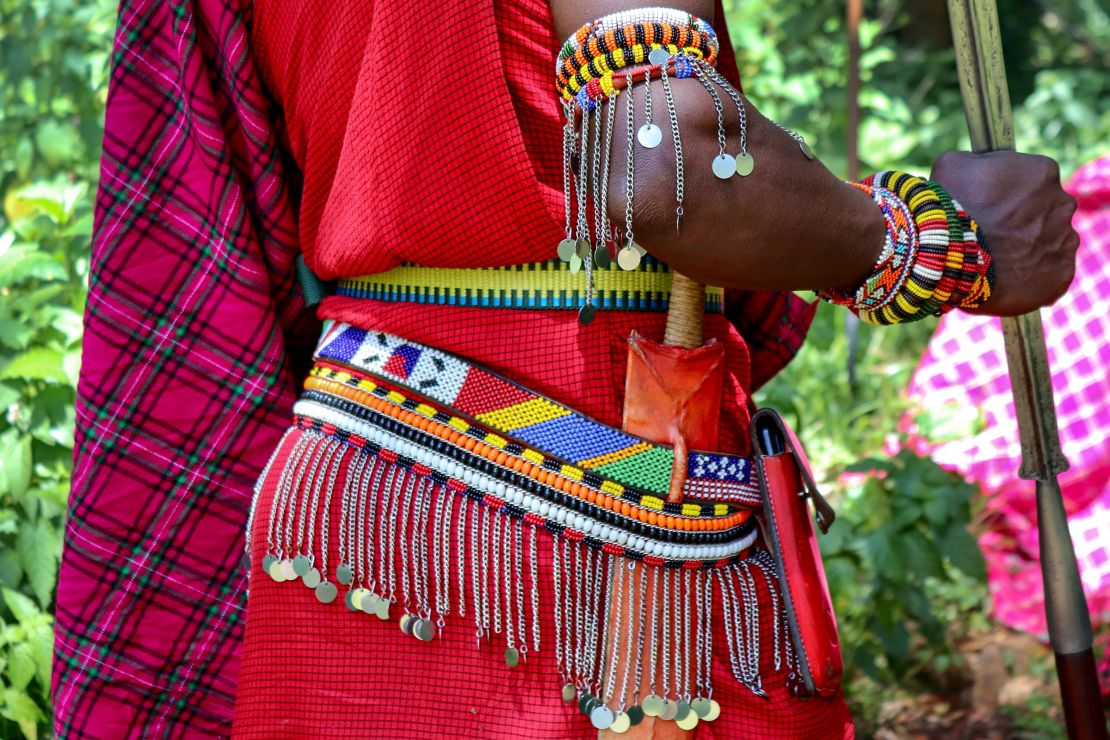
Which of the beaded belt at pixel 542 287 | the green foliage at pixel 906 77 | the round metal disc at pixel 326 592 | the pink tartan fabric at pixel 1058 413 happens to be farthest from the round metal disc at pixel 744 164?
the green foliage at pixel 906 77

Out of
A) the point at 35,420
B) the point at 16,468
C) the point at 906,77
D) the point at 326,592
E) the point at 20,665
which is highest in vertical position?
the point at 906,77

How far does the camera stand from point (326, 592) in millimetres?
1345

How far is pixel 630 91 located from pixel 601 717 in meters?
0.65

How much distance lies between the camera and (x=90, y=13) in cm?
378

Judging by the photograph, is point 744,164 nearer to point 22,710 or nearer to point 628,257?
point 628,257

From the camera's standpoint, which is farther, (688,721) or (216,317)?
(216,317)

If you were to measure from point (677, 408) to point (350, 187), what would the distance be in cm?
44

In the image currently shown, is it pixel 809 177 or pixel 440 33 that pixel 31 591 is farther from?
pixel 809 177

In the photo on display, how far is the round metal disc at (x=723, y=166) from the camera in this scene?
1077mm

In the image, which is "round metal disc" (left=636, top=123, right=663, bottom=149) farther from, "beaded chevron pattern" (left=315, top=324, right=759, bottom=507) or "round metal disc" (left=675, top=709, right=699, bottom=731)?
"round metal disc" (left=675, top=709, right=699, bottom=731)

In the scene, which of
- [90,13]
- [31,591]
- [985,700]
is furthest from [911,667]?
[90,13]

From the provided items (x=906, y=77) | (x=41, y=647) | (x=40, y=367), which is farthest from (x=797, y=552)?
(x=906, y=77)

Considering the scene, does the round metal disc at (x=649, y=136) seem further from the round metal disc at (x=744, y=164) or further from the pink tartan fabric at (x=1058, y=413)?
the pink tartan fabric at (x=1058, y=413)

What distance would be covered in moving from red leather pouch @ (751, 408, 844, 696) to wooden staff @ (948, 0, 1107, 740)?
1.47 feet
